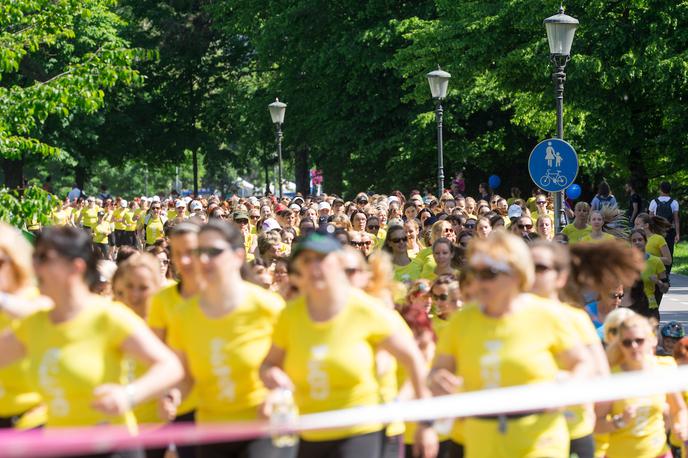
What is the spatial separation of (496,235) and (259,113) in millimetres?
42309

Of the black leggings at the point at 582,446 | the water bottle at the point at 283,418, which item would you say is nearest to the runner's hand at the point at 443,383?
the water bottle at the point at 283,418

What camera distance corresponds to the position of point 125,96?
196 feet

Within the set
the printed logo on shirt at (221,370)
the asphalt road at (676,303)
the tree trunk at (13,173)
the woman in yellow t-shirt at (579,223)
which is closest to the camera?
the printed logo on shirt at (221,370)

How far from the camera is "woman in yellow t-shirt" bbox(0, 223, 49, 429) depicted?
6152mm

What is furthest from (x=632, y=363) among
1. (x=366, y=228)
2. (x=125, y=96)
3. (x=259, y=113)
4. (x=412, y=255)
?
(x=125, y=96)

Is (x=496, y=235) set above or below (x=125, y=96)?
below

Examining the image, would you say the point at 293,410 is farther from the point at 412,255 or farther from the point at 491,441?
the point at 412,255

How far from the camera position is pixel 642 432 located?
7.51 metres

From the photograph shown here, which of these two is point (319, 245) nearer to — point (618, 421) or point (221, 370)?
point (221, 370)

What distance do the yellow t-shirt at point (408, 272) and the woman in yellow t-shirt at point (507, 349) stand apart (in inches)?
221

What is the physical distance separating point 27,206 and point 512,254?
9.67 metres

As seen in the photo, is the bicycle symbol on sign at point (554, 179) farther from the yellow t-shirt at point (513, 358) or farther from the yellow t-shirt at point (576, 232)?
the yellow t-shirt at point (513, 358)

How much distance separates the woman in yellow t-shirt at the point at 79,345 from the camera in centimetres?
561

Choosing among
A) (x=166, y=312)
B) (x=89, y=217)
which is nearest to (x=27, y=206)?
(x=166, y=312)
